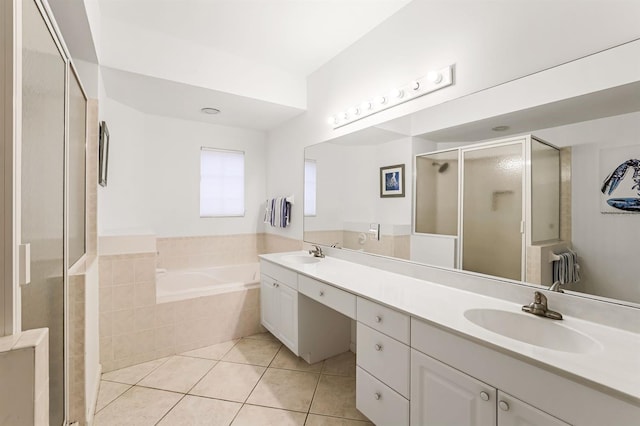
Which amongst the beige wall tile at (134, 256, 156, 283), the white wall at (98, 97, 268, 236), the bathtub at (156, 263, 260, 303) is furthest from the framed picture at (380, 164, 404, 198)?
the white wall at (98, 97, 268, 236)

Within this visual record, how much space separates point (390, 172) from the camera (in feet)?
7.07

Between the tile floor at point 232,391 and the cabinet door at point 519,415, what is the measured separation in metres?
1.01

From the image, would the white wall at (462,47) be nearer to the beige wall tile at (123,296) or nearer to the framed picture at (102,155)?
the framed picture at (102,155)

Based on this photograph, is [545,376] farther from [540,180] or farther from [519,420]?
[540,180]

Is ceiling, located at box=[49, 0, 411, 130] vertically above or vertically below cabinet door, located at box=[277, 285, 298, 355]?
above

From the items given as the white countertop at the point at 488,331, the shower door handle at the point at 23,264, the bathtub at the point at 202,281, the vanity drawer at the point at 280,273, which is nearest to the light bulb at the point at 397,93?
the white countertop at the point at 488,331

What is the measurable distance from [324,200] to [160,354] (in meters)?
1.96

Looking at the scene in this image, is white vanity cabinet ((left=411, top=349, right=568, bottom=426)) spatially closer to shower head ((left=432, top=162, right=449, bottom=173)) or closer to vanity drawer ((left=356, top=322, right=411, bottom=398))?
vanity drawer ((left=356, top=322, right=411, bottom=398))

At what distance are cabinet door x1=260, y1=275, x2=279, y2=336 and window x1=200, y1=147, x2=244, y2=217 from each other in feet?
4.44

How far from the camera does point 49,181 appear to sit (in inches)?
44.7

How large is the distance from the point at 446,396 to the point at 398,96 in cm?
178

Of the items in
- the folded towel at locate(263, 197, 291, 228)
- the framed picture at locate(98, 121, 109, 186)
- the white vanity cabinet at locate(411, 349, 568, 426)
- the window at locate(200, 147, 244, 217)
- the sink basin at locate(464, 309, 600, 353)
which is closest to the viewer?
the white vanity cabinet at locate(411, 349, 568, 426)

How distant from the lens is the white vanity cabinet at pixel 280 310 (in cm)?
235

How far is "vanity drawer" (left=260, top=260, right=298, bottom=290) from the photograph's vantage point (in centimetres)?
234
